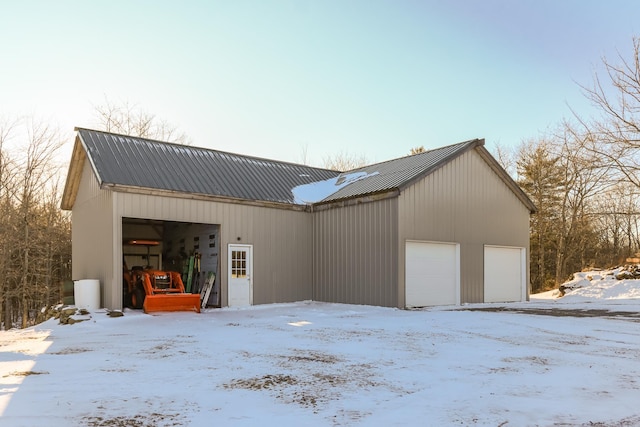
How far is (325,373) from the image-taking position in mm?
6098

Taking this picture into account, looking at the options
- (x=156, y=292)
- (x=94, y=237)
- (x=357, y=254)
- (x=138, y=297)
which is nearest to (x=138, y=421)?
(x=156, y=292)

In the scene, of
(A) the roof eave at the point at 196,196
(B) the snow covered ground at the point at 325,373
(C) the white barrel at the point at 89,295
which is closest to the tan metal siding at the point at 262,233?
(A) the roof eave at the point at 196,196

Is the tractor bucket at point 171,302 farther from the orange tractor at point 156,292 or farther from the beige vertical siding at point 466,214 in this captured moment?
the beige vertical siding at point 466,214

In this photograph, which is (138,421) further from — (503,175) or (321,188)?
(503,175)

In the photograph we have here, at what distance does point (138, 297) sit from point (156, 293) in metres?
0.84

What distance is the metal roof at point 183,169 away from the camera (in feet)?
46.8

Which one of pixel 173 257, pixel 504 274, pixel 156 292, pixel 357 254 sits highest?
pixel 357 254

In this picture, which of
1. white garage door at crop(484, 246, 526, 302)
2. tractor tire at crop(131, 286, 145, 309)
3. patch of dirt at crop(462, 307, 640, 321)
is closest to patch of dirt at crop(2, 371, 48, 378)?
tractor tire at crop(131, 286, 145, 309)

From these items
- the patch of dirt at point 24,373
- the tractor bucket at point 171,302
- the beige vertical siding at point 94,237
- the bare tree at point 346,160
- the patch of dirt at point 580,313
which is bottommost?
the patch of dirt at point 580,313

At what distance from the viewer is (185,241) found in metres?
17.6

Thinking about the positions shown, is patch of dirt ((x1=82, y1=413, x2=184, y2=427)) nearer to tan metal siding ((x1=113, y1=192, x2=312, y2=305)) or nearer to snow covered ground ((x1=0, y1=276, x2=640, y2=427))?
snow covered ground ((x1=0, y1=276, x2=640, y2=427))

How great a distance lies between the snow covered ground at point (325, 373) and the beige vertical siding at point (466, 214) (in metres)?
4.27

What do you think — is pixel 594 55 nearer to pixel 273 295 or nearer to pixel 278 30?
pixel 278 30

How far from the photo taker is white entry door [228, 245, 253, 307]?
1541 centimetres
